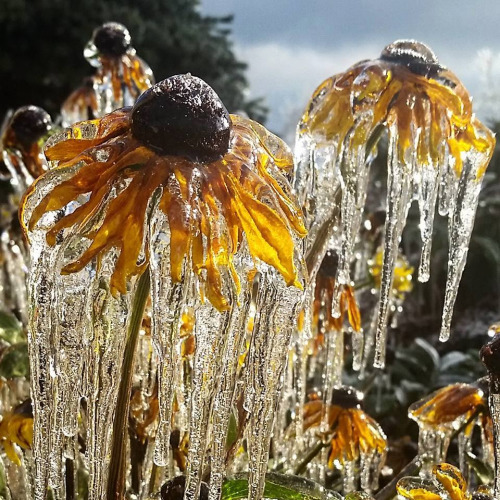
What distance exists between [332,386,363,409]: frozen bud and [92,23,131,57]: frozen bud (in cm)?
79

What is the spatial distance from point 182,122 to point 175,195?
0.07m

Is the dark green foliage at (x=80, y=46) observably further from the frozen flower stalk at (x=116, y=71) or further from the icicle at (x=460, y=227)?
the icicle at (x=460, y=227)

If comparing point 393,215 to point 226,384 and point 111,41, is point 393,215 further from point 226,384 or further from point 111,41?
point 111,41

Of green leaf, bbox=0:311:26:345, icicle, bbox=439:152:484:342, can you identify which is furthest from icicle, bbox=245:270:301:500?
green leaf, bbox=0:311:26:345

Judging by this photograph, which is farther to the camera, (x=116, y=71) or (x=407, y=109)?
(x=116, y=71)

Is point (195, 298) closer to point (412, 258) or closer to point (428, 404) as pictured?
point (428, 404)

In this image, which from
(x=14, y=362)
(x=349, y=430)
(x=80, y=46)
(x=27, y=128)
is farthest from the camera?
(x=80, y=46)

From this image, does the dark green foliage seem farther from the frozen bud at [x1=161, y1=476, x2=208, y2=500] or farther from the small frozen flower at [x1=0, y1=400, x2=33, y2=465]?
the frozen bud at [x1=161, y1=476, x2=208, y2=500]

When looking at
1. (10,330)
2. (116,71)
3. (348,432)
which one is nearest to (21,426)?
(10,330)

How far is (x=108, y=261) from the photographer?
1.79 feet

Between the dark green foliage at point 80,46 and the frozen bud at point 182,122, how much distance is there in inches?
200

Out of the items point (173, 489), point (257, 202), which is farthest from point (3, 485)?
point (257, 202)

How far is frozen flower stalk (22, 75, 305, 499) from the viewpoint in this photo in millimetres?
542

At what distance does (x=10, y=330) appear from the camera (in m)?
1.19
